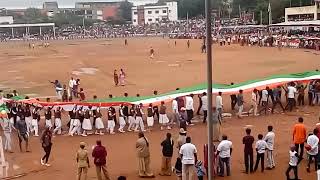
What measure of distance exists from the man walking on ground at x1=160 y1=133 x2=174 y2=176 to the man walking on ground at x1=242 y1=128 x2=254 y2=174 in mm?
1920

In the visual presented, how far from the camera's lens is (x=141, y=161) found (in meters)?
13.2

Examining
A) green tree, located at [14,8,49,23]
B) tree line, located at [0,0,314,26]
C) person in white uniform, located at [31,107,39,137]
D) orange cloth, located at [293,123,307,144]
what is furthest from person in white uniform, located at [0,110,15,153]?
green tree, located at [14,8,49,23]

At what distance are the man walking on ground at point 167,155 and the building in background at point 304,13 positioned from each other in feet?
195

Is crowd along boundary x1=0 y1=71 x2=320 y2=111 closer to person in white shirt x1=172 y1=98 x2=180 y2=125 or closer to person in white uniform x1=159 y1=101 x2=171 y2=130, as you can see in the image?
person in white shirt x1=172 y1=98 x2=180 y2=125

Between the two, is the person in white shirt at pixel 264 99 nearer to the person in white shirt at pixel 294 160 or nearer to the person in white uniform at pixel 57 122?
the person in white uniform at pixel 57 122

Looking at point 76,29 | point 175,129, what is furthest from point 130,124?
point 76,29

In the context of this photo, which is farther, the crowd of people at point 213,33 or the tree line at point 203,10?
the tree line at point 203,10

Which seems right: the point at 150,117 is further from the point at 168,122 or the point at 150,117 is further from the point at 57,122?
the point at 57,122

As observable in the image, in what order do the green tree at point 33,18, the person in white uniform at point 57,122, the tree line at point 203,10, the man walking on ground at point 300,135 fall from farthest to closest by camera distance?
1. the green tree at point 33,18
2. the tree line at point 203,10
3. the person in white uniform at point 57,122
4. the man walking on ground at point 300,135

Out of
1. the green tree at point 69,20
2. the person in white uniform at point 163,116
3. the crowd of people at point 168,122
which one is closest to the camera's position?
the crowd of people at point 168,122

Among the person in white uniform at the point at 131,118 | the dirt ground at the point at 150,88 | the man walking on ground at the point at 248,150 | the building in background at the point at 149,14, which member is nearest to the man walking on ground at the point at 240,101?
the dirt ground at the point at 150,88

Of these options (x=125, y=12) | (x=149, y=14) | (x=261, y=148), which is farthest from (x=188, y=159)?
(x=125, y=12)

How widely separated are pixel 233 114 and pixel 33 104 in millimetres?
8378

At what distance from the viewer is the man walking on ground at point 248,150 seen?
1270 cm
